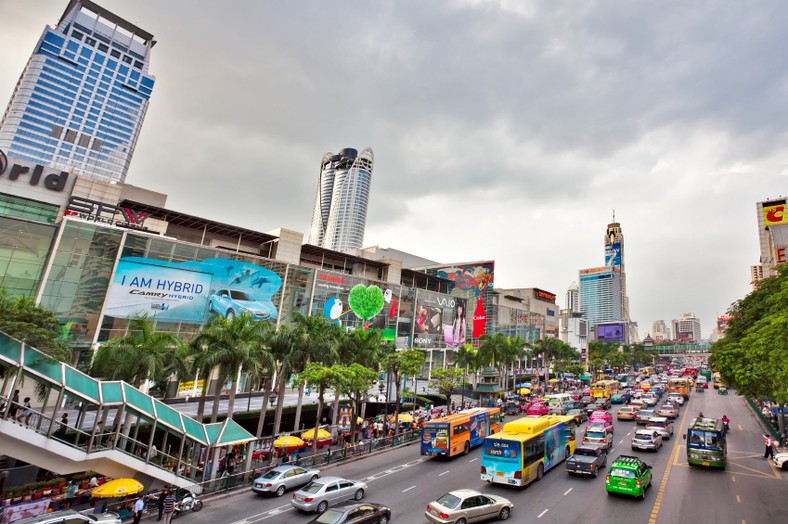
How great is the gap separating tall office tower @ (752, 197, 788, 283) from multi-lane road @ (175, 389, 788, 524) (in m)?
68.2

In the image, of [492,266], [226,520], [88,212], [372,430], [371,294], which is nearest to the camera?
[226,520]

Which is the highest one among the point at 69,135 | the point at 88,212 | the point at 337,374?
the point at 69,135

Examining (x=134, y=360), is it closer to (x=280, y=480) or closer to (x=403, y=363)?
(x=280, y=480)

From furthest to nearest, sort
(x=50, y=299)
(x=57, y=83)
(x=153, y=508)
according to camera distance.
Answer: (x=57, y=83)
(x=50, y=299)
(x=153, y=508)

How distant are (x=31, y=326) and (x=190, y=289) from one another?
2775 centimetres

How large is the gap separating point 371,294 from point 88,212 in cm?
4333

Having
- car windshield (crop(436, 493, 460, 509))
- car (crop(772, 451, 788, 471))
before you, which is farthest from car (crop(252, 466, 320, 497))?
car (crop(772, 451, 788, 471))

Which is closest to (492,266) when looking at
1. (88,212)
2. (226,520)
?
(88,212)

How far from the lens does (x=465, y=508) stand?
15.3 meters

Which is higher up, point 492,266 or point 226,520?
point 492,266

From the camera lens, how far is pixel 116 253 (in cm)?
4416

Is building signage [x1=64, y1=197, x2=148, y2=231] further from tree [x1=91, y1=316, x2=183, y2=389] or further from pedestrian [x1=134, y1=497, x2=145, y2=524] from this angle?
pedestrian [x1=134, y1=497, x2=145, y2=524]

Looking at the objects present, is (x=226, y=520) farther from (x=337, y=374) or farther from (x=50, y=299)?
(x=50, y=299)

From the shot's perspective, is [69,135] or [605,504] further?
[69,135]
